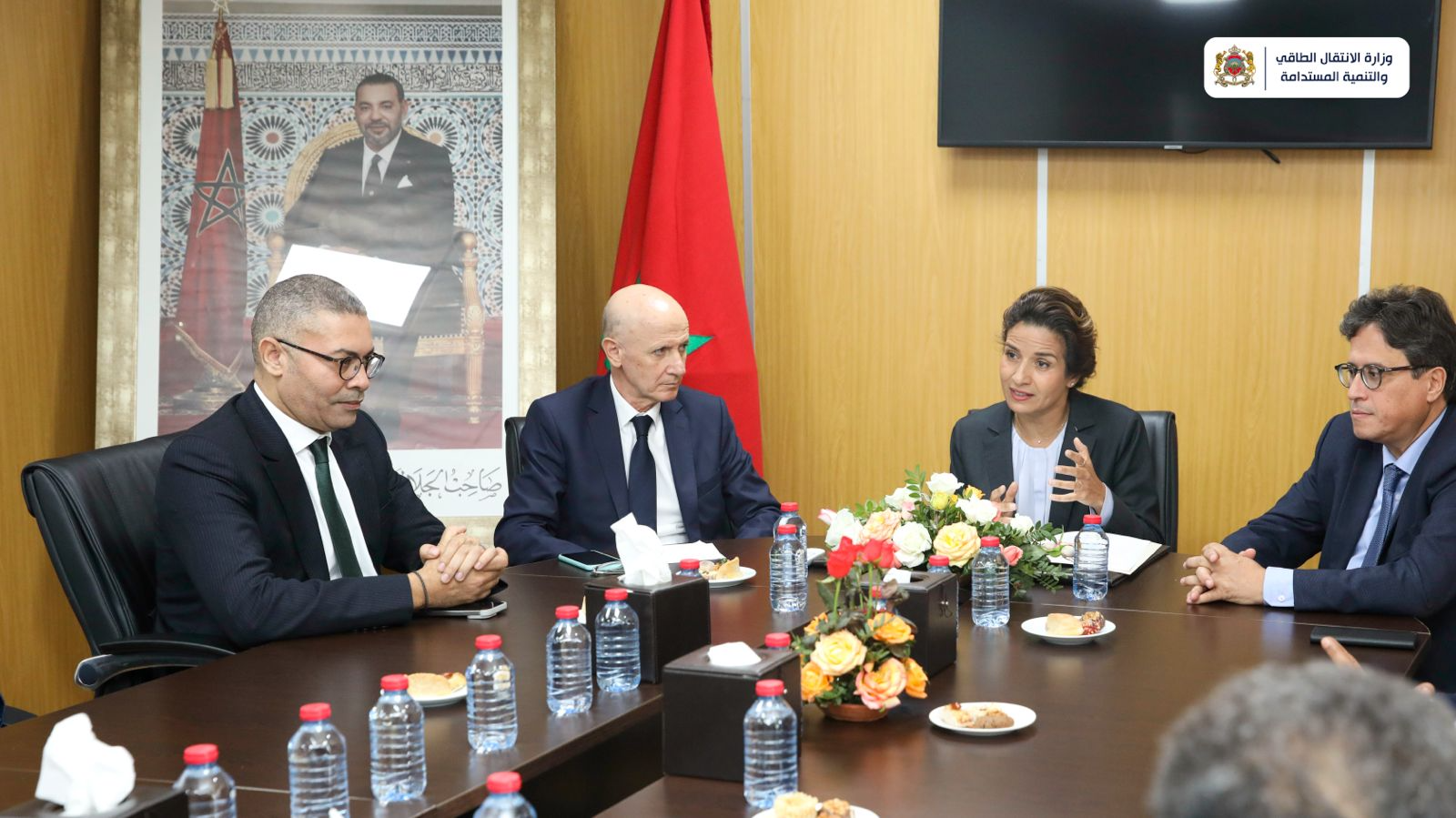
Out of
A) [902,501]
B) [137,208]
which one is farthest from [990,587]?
[137,208]

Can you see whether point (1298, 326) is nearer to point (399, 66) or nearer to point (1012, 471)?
point (1012, 471)

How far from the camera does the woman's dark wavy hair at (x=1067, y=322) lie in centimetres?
383

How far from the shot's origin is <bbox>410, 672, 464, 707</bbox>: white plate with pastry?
82.4 inches

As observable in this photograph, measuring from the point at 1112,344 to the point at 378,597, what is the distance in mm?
3160

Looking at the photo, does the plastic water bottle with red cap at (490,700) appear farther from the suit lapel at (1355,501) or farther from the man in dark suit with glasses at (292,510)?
the suit lapel at (1355,501)

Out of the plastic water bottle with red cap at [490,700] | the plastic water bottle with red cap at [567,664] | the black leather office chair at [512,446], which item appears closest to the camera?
the plastic water bottle with red cap at [490,700]

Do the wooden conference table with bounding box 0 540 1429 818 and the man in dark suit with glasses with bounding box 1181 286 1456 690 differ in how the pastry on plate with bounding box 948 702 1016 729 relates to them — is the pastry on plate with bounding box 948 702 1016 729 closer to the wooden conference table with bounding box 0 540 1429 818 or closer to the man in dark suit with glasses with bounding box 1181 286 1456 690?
the wooden conference table with bounding box 0 540 1429 818

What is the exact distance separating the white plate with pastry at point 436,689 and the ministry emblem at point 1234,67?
12.2ft

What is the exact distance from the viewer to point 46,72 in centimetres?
438

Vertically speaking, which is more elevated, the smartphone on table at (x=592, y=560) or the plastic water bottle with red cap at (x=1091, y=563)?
the plastic water bottle with red cap at (x=1091, y=563)

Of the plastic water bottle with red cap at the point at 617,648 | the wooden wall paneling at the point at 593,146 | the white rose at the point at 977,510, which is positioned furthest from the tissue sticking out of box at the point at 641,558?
the wooden wall paneling at the point at 593,146

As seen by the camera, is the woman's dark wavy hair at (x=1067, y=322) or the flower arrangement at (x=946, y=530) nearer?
the flower arrangement at (x=946, y=530)

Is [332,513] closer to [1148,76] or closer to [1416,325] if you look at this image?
[1416,325]

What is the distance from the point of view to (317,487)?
301 cm
